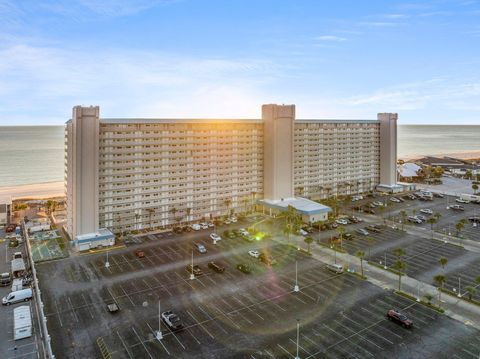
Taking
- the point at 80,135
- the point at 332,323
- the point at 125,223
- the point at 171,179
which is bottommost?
the point at 332,323

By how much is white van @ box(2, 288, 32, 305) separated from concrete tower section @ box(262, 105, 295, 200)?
71.8 meters

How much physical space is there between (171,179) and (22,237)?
39907 mm

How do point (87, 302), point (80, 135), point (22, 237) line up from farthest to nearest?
point (22, 237)
point (80, 135)
point (87, 302)

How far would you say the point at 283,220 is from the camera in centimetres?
10319

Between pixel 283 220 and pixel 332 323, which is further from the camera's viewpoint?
pixel 283 220

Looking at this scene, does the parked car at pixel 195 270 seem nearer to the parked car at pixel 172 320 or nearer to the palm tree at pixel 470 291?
the parked car at pixel 172 320

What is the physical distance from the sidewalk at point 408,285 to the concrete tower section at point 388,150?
258ft

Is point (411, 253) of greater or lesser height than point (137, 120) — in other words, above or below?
below

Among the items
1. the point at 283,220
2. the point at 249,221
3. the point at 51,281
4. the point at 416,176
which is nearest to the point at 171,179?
the point at 249,221

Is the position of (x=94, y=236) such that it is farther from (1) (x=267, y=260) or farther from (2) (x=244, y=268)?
(1) (x=267, y=260)

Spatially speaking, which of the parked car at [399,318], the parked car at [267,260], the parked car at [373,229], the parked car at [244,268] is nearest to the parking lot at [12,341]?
the parked car at [244,268]

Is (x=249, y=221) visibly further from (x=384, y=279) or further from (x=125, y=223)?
(x=384, y=279)

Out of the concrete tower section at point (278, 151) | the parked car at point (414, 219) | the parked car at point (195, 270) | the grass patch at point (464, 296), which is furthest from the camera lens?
the concrete tower section at point (278, 151)

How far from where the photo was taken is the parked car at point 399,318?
159ft
